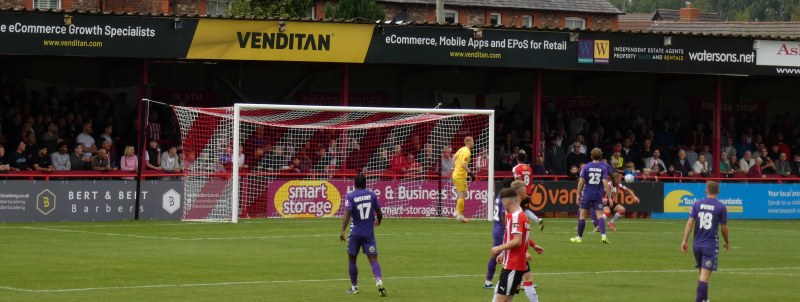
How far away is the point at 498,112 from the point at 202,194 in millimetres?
12875

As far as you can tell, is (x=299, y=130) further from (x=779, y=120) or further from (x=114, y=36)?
(x=779, y=120)

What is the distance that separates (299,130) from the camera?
33.9 metres

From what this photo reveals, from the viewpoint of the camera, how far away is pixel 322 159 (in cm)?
3309

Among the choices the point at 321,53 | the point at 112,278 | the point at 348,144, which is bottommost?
the point at 112,278

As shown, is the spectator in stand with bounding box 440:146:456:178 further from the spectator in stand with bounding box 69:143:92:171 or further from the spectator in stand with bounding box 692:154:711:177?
the spectator in stand with bounding box 69:143:92:171

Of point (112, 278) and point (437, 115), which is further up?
point (437, 115)

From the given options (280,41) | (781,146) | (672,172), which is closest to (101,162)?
(280,41)

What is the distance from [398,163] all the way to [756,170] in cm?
1118

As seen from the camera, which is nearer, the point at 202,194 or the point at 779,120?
the point at 202,194

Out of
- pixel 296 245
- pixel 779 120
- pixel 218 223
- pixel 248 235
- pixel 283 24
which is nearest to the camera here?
pixel 296 245

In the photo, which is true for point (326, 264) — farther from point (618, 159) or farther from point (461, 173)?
point (618, 159)

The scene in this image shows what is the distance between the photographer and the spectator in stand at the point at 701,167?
3803cm

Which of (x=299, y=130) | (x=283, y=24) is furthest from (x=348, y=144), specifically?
(x=283, y=24)

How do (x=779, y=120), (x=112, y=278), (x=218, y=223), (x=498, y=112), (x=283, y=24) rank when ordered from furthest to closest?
(x=779, y=120), (x=498, y=112), (x=283, y=24), (x=218, y=223), (x=112, y=278)
